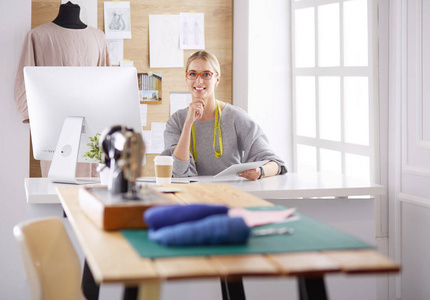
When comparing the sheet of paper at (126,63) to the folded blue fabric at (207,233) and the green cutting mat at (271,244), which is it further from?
the folded blue fabric at (207,233)

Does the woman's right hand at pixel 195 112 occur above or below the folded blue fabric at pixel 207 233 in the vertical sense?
above

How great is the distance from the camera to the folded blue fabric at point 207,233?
988 mm

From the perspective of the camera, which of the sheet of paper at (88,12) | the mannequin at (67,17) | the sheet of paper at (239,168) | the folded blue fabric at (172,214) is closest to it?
the folded blue fabric at (172,214)

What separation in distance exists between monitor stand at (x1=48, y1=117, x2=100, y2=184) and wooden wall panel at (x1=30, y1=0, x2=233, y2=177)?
1693mm

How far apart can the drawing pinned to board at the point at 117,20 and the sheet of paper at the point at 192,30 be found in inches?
15.1

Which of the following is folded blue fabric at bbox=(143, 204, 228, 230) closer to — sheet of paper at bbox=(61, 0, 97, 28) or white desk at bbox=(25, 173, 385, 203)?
white desk at bbox=(25, 173, 385, 203)

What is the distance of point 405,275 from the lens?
2.87 meters

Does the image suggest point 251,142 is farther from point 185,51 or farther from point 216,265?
point 216,265

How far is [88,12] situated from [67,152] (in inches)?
72.2

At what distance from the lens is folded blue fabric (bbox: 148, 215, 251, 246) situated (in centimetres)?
99

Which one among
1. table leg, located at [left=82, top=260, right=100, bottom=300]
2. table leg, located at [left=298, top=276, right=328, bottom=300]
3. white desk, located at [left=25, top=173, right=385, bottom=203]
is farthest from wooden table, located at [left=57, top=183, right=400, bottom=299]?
white desk, located at [left=25, top=173, right=385, bottom=203]

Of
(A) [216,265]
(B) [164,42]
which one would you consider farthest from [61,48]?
(A) [216,265]

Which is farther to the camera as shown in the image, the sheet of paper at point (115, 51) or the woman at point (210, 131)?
the sheet of paper at point (115, 51)

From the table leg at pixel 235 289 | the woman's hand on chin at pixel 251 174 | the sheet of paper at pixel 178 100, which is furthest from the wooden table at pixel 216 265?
the sheet of paper at pixel 178 100
